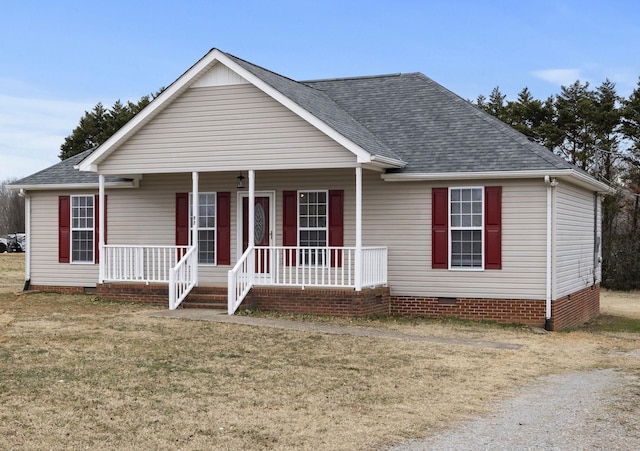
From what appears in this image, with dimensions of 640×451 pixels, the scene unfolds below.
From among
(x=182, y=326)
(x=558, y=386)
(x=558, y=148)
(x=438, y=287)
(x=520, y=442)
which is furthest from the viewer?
(x=558, y=148)

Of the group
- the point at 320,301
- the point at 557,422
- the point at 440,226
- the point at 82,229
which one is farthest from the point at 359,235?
the point at 557,422

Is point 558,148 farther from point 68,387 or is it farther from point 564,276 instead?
point 68,387

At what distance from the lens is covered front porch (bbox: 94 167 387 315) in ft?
54.5

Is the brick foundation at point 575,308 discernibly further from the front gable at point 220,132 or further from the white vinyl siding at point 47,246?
the white vinyl siding at point 47,246

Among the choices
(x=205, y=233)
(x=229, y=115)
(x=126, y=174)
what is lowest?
(x=205, y=233)

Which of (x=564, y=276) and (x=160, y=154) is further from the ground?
(x=160, y=154)

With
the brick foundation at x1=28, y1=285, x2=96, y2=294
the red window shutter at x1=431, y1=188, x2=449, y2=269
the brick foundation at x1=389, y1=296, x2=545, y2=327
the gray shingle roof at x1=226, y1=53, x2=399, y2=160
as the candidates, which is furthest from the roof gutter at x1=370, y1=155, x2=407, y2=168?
the brick foundation at x1=28, y1=285, x2=96, y2=294

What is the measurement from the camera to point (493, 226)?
55.0 feet

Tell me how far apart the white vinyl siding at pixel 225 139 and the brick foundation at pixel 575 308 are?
5178mm

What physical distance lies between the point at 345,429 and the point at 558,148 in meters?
34.7

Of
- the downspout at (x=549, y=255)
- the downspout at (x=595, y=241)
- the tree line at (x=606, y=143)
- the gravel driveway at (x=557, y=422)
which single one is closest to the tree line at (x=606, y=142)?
the tree line at (x=606, y=143)

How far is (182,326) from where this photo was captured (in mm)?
14492

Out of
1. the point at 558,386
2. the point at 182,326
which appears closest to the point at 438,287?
the point at 182,326

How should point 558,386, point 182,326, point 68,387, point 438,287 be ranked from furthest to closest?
1. point 438,287
2. point 182,326
3. point 558,386
4. point 68,387
